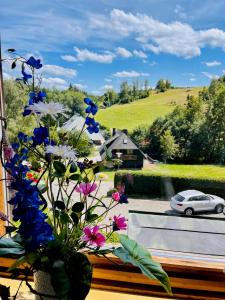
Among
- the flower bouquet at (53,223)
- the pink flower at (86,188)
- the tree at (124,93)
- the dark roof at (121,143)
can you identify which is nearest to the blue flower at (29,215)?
the flower bouquet at (53,223)

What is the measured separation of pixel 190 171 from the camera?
1.62 meters

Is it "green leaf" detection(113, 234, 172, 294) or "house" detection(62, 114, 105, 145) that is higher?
"house" detection(62, 114, 105, 145)

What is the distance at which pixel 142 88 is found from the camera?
1674mm

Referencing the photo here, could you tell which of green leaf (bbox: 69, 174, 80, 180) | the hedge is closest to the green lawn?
the hedge

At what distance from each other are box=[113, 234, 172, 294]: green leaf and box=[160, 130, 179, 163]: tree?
0.65m

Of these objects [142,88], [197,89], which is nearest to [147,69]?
[142,88]

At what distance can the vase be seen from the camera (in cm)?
95

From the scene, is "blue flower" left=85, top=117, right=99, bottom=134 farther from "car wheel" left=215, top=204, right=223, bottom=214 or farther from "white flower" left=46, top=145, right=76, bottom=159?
"car wheel" left=215, top=204, right=223, bottom=214

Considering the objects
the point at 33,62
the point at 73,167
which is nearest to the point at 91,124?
the point at 73,167

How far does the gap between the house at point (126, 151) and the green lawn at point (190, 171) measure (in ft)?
0.20

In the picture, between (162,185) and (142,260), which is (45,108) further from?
(162,185)

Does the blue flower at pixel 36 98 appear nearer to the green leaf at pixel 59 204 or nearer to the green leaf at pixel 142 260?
the green leaf at pixel 59 204

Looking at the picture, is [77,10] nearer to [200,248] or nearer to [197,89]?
[197,89]

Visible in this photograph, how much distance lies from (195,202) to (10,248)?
987mm
